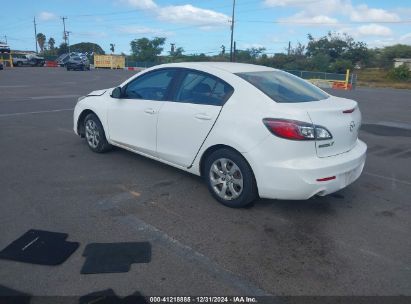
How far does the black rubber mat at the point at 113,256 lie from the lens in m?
2.99

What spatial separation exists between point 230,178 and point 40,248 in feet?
6.54

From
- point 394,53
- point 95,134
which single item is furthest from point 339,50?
point 95,134

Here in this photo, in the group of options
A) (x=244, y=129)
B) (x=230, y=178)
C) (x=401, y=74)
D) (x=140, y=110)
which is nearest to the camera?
(x=244, y=129)

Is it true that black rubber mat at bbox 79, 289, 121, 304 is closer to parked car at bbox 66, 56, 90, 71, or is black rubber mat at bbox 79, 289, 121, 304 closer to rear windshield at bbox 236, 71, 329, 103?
rear windshield at bbox 236, 71, 329, 103

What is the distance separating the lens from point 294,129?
144 inches

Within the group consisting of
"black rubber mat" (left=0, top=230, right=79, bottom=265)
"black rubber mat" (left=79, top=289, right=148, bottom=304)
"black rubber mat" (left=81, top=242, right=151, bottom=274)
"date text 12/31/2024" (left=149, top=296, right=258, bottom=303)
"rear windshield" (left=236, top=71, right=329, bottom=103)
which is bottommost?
"date text 12/31/2024" (left=149, top=296, right=258, bottom=303)

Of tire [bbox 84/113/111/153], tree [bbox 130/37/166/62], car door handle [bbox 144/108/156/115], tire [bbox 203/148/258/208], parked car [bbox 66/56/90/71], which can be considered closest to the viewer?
tire [bbox 203/148/258/208]

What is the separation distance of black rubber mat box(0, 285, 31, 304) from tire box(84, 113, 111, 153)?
11.3 feet

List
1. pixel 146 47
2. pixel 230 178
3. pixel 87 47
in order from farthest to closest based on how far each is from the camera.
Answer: pixel 87 47 < pixel 146 47 < pixel 230 178

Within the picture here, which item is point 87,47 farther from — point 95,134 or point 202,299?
point 202,299

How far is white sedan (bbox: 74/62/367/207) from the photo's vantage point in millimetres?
3719

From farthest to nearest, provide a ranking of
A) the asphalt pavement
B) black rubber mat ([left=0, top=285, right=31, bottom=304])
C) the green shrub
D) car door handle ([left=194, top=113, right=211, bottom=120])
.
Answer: the green shrub < car door handle ([left=194, top=113, right=211, bottom=120]) < the asphalt pavement < black rubber mat ([left=0, top=285, right=31, bottom=304])

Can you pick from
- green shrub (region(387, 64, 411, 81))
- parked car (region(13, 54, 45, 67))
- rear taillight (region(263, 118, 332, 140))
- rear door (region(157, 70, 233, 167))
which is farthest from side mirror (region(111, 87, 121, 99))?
parked car (region(13, 54, 45, 67))

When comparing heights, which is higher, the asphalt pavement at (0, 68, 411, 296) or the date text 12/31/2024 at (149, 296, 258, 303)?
the asphalt pavement at (0, 68, 411, 296)
